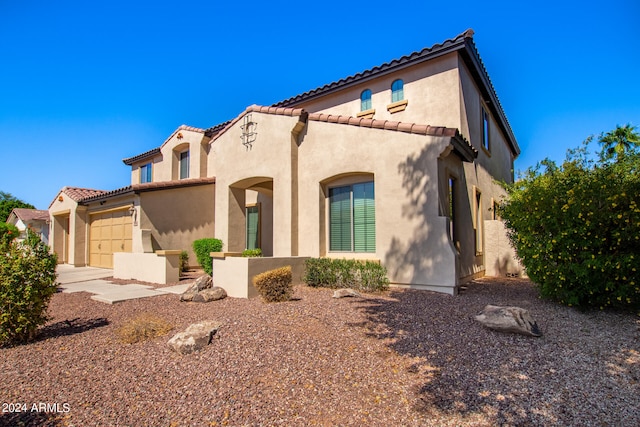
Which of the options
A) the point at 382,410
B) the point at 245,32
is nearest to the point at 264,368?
the point at 382,410

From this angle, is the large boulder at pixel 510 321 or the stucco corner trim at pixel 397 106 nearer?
the large boulder at pixel 510 321

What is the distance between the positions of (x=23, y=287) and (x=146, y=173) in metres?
17.6

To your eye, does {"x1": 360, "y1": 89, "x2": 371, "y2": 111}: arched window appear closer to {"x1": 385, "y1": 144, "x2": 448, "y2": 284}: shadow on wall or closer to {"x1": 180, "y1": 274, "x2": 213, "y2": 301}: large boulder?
{"x1": 385, "y1": 144, "x2": 448, "y2": 284}: shadow on wall

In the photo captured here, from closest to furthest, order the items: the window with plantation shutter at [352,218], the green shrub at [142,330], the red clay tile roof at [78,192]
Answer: the green shrub at [142,330], the window with plantation shutter at [352,218], the red clay tile roof at [78,192]

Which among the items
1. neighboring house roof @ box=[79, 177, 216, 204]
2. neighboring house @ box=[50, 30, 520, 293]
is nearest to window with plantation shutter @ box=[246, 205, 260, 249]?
neighboring house @ box=[50, 30, 520, 293]

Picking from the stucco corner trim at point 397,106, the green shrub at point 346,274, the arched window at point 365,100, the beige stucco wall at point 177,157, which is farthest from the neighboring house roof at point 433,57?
the green shrub at point 346,274

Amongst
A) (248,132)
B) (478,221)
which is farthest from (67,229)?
(478,221)

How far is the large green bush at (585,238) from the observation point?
5992 millimetres

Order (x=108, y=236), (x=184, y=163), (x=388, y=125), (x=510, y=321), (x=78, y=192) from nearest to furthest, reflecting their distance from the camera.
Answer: (x=510, y=321) < (x=388, y=125) < (x=108, y=236) < (x=78, y=192) < (x=184, y=163)

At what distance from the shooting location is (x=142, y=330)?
18.4 ft

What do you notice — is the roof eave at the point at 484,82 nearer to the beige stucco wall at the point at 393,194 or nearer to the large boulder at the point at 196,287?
the beige stucco wall at the point at 393,194

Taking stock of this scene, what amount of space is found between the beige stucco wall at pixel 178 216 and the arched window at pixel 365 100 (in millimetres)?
6697

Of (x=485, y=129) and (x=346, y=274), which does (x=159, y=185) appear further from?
(x=485, y=129)

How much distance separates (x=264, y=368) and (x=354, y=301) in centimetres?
325
